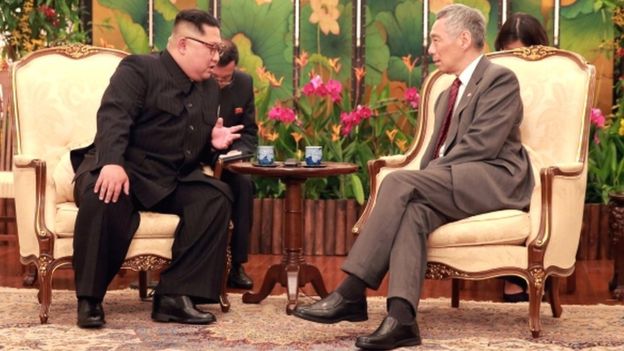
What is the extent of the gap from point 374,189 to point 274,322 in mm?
773

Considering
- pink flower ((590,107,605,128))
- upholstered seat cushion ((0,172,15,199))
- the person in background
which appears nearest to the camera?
the person in background

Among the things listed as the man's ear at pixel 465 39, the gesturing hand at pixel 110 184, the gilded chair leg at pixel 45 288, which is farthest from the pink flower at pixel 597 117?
the gilded chair leg at pixel 45 288

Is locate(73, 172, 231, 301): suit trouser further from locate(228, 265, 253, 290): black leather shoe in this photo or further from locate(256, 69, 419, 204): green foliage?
locate(256, 69, 419, 204): green foliage

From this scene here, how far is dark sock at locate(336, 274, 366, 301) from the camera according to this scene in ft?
14.1

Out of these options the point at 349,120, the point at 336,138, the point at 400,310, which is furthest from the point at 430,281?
the point at 400,310

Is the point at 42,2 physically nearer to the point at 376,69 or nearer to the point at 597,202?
the point at 376,69

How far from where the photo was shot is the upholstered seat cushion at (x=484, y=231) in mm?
4359

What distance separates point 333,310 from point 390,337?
27cm

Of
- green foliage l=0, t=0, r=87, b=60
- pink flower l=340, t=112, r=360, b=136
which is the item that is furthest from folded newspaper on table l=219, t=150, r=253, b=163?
green foliage l=0, t=0, r=87, b=60

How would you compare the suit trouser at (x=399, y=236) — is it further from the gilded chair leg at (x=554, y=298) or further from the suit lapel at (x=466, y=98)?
the gilded chair leg at (x=554, y=298)

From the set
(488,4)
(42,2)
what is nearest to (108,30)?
(42,2)

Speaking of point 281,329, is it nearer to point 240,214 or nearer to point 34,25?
point 240,214

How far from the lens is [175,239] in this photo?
183 inches

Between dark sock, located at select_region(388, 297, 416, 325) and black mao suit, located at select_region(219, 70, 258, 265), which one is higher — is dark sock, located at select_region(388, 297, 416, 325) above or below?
below
